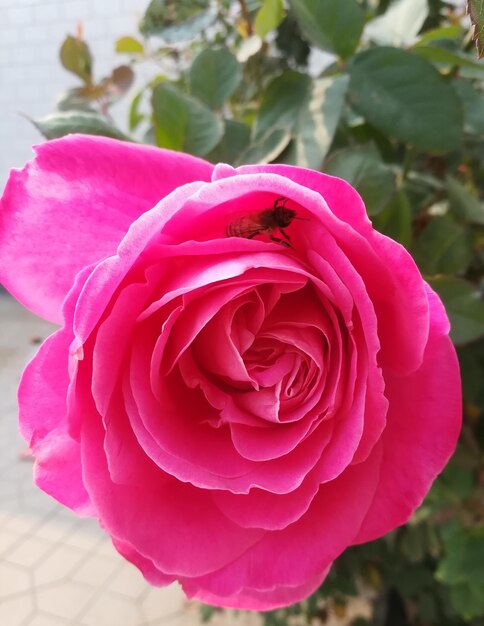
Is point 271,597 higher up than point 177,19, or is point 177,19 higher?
point 177,19

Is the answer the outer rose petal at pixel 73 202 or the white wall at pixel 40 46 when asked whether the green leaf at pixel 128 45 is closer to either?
the outer rose petal at pixel 73 202

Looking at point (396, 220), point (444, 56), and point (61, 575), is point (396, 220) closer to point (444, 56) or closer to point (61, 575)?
A: point (444, 56)

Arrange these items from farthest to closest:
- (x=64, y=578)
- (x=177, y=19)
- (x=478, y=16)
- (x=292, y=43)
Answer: (x=64, y=578), (x=292, y=43), (x=177, y=19), (x=478, y=16)

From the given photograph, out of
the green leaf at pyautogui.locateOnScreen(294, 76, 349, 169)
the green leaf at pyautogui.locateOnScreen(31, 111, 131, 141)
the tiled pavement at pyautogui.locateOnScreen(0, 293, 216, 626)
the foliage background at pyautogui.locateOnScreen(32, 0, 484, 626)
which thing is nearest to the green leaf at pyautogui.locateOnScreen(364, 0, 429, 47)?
the foliage background at pyautogui.locateOnScreen(32, 0, 484, 626)

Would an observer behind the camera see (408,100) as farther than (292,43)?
No

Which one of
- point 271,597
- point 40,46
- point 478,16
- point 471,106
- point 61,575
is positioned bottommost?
point 61,575

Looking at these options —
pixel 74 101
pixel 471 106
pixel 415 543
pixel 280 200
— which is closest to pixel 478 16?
pixel 280 200

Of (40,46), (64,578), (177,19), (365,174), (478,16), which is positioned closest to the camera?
(478,16)
